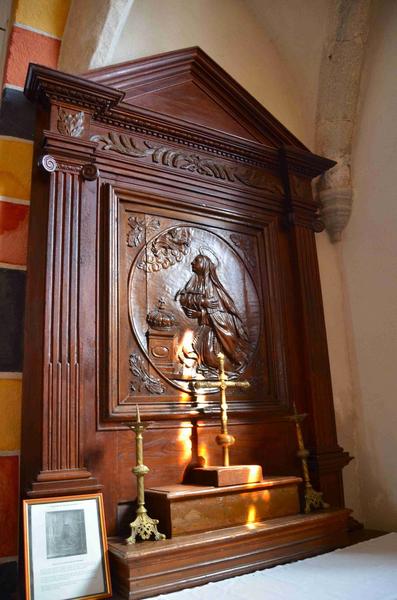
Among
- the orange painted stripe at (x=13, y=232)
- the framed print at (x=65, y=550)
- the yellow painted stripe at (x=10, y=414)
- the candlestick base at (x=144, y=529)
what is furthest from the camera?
the orange painted stripe at (x=13, y=232)

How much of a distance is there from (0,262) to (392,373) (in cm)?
188

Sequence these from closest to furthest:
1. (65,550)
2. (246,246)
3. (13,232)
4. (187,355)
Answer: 1. (65,550)
2. (13,232)
3. (187,355)
4. (246,246)

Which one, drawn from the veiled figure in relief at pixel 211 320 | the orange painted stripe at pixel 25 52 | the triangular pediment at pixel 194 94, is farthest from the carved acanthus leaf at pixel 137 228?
the orange painted stripe at pixel 25 52

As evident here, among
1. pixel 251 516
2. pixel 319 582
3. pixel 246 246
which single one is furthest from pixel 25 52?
pixel 319 582

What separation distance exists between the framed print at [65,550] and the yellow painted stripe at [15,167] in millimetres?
1167

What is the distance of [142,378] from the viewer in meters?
2.05

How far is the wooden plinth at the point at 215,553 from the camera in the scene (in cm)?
154

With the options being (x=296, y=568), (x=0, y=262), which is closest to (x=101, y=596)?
(x=296, y=568)

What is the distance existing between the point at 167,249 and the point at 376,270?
1132mm

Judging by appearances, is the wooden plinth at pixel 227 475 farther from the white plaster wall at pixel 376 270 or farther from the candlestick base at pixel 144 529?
the white plaster wall at pixel 376 270

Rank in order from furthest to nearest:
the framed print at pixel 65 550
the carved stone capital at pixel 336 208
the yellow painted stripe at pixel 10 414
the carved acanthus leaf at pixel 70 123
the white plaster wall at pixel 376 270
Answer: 1. the carved stone capital at pixel 336 208
2. the white plaster wall at pixel 376 270
3. the carved acanthus leaf at pixel 70 123
4. the yellow painted stripe at pixel 10 414
5. the framed print at pixel 65 550

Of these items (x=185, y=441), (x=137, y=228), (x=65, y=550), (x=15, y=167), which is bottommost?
(x=65, y=550)

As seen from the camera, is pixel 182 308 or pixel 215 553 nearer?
pixel 215 553

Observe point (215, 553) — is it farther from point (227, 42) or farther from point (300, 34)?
point (300, 34)
